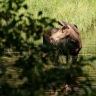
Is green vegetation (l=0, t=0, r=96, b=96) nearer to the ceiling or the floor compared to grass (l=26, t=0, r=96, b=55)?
nearer to the floor

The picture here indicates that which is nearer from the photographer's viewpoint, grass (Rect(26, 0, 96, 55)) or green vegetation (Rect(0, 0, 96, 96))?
green vegetation (Rect(0, 0, 96, 96))

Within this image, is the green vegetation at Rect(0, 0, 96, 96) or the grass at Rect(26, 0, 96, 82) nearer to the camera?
the green vegetation at Rect(0, 0, 96, 96)

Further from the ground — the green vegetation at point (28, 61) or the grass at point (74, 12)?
the grass at point (74, 12)

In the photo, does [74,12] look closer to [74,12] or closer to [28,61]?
[74,12]

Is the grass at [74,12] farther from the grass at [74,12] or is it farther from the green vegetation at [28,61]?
the green vegetation at [28,61]

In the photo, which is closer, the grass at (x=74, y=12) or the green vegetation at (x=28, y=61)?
the green vegetation at (x=28, y=61)

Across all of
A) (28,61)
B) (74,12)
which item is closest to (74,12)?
(74,12)

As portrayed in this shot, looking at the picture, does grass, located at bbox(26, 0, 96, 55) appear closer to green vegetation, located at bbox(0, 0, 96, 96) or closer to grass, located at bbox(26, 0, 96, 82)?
grass, located at bbox(26, 0, 96, 82)

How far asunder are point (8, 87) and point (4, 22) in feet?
1.98

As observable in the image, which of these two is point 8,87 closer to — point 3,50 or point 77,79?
point 3,50

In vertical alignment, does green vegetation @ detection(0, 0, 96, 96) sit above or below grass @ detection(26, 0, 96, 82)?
below

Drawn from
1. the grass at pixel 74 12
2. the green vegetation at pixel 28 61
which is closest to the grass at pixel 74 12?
the grass at pixel 74 12

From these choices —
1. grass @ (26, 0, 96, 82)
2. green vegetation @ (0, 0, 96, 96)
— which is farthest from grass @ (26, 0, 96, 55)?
green vegetation @ (0, 0, 96, 96)

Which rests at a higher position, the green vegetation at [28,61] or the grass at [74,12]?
the grass at [74,12]
